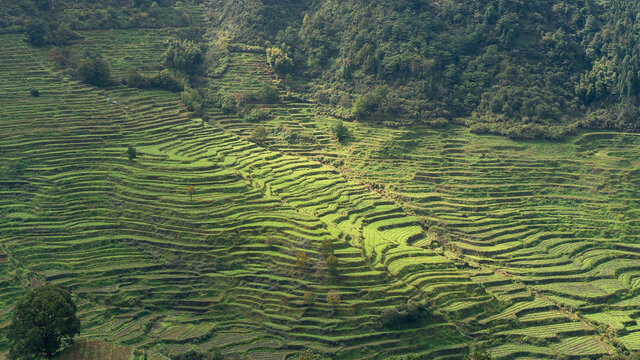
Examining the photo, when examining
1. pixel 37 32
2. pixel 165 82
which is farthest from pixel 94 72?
pixel 37 32

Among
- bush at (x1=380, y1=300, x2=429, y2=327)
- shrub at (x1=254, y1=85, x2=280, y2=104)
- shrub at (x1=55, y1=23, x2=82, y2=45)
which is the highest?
shrub at (x1=55, y1=23, x2=82, y2=45)

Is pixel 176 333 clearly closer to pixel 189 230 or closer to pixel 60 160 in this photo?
pixel 189 230

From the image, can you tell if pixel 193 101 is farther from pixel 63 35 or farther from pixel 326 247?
pixel 326 247

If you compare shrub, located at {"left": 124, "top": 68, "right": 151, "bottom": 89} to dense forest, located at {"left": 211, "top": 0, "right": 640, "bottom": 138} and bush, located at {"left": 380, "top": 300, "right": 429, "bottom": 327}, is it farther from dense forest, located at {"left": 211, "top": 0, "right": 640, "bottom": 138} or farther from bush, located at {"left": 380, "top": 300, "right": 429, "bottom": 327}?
bush, located at {"left": 380, "top": 300, "right": 429, "bottom": 327}

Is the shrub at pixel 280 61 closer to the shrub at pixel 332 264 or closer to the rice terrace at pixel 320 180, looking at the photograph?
the rice terrace at pixel 320 180

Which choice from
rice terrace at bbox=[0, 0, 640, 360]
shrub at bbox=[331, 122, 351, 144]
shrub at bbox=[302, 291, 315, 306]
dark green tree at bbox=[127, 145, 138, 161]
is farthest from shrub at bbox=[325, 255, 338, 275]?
dark green tree at bbox=[127, 145, 138, 161]

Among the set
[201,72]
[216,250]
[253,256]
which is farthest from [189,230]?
[201,72]
